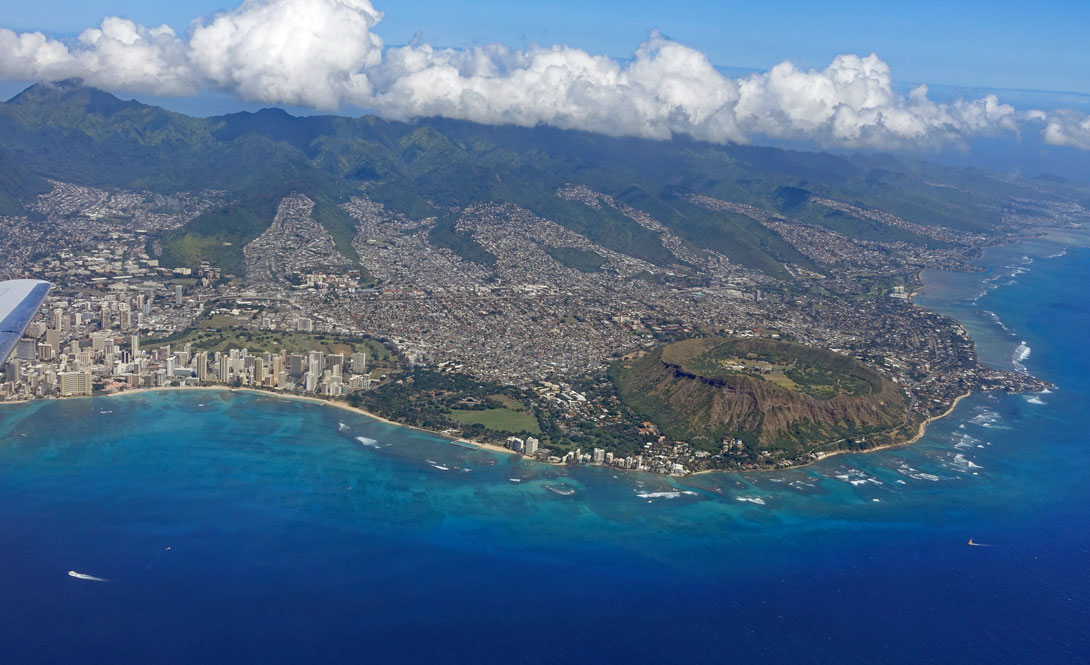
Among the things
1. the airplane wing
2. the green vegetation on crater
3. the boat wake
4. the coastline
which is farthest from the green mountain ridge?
the boat wake

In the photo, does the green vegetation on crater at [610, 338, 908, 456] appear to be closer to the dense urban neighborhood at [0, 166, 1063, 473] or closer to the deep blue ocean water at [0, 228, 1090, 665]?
the dense urban neighborhood at [0, 166, 1063, 473]

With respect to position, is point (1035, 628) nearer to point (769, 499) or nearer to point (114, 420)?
point (769, 499)

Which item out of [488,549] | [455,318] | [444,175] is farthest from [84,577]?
[444,175]

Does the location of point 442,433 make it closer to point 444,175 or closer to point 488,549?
point 488,549

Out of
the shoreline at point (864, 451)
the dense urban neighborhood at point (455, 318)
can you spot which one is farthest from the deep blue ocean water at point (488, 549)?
the dense urban neighborhood at point (455, 318)

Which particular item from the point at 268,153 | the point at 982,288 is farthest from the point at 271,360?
the point at 268,153

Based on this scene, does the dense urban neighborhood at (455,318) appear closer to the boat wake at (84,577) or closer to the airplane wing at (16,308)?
the airplane wing at (16,308)
